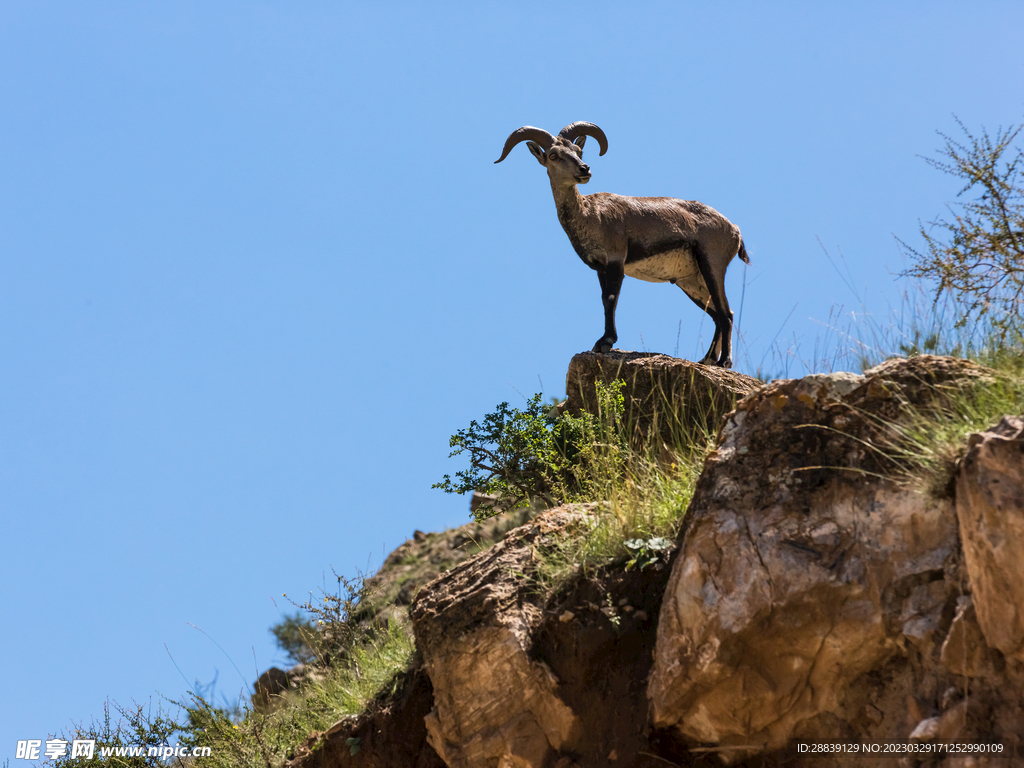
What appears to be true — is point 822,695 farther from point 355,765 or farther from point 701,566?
point 355,765

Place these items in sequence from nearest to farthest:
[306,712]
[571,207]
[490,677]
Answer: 1. [490,677]
2. [306,712]
3. [571,207]

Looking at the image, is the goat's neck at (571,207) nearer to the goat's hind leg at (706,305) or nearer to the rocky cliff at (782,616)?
the goat's hind leg at (706,305)

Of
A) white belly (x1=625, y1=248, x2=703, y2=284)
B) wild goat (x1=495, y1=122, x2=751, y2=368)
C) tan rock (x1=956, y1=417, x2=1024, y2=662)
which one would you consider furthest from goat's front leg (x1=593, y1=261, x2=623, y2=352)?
tan rock (x1=956, y1=417, x2=1024, y2=662)

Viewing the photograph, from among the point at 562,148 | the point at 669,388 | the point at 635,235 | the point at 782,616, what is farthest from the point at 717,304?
the point at 782,616

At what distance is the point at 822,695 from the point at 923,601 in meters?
0.84

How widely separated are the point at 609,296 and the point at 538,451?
2076 millimetres

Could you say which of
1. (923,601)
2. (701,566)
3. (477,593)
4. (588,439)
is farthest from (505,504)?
(923,601)

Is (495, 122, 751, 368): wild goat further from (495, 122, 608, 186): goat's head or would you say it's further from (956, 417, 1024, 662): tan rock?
(956, 417, 1024, 662): tan rock

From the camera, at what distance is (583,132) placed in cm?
1045

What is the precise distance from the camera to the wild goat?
9.96m

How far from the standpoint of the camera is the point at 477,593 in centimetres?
655

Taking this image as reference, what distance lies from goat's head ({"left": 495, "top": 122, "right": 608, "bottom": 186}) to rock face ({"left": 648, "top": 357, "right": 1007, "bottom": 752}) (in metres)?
4.78

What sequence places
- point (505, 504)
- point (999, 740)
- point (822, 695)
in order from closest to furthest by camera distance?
point (999, 740)
point (822, 695)
point (505, 504)

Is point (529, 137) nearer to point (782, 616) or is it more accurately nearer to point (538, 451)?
point (538, 451)
